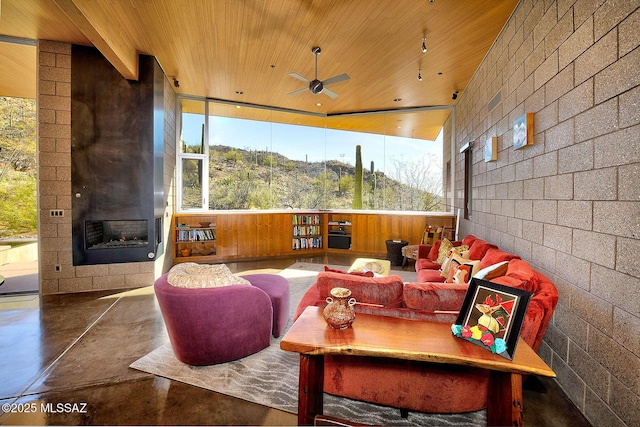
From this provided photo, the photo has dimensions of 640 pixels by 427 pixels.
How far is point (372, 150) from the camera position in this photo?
24.8ft

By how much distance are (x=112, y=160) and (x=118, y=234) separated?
1112 millimetres

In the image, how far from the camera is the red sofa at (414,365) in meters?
1.73

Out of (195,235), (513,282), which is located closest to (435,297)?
(513,282)

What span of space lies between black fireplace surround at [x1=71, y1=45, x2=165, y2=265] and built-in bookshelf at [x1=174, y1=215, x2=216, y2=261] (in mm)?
1552

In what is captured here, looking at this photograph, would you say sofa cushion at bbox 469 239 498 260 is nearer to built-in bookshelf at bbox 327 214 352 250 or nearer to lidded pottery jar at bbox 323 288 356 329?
lidded pottery jar at bbox 323 288 356 329

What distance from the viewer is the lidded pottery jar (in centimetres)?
158

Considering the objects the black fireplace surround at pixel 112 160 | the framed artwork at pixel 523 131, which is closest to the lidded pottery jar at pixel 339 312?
the framed artwork at pixel 523 131

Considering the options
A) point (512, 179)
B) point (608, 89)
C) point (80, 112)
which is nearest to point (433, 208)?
point (512, 179)

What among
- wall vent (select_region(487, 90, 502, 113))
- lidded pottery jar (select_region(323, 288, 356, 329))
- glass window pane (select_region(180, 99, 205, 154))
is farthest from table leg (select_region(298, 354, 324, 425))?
glass window pane (select_region(180, 99, 205, 154))

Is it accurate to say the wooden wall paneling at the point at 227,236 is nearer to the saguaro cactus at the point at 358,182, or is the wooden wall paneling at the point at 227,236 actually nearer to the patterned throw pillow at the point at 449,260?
the saguaro cactus at the point at 358,182

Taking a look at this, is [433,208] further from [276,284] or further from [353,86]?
[276,284]

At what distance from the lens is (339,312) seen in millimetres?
1596

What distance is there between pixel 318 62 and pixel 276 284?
3466 millimetres

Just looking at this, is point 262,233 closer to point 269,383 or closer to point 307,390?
point 269,383
